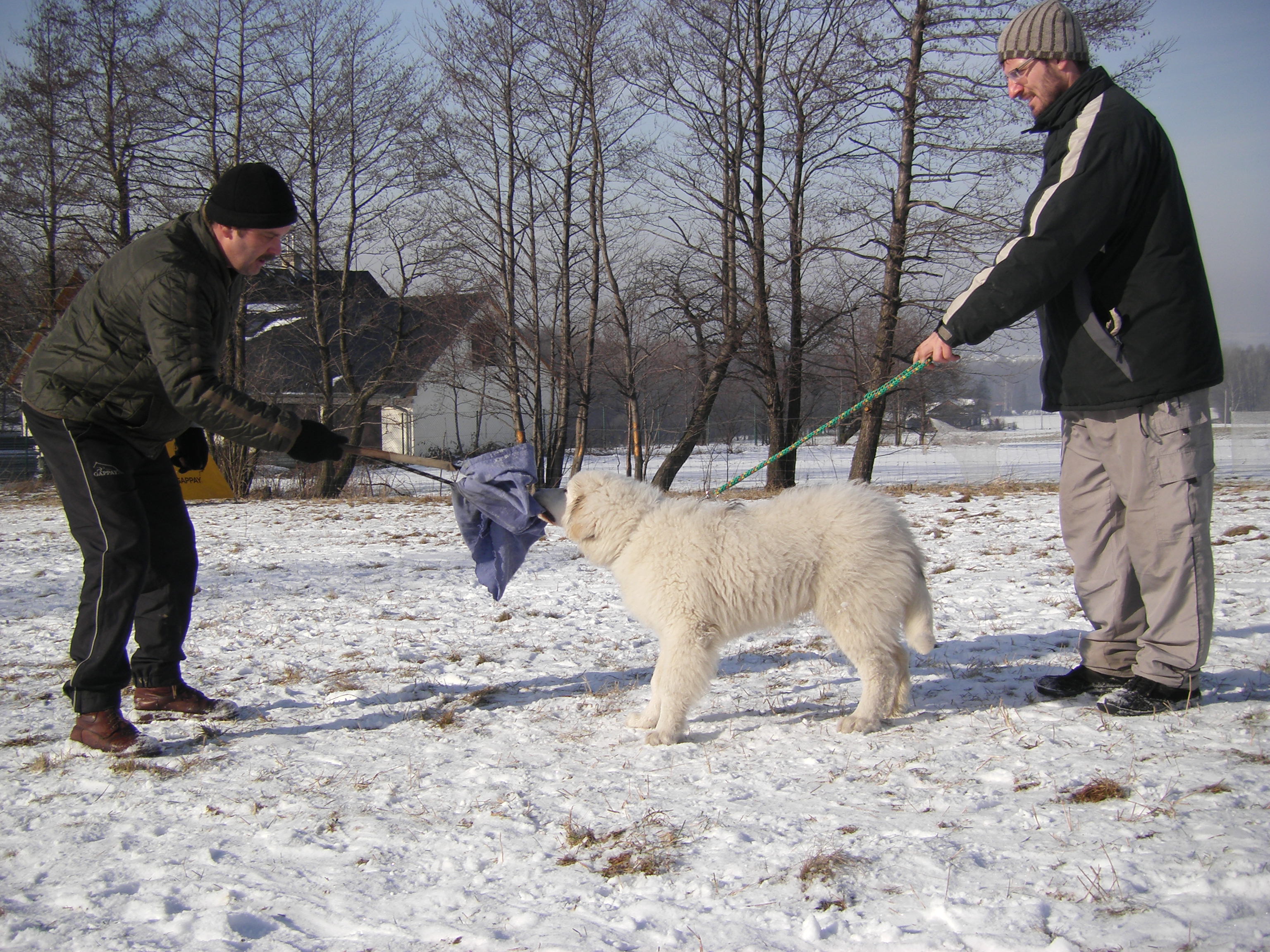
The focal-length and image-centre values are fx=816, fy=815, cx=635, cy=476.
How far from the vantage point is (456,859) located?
227 centimetres

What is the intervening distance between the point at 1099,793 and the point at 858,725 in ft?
3.01

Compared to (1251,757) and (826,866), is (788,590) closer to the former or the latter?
(826,866)

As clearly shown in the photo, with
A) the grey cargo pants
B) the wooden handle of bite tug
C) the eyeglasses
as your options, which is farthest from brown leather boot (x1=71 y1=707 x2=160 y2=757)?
the eyeglasses

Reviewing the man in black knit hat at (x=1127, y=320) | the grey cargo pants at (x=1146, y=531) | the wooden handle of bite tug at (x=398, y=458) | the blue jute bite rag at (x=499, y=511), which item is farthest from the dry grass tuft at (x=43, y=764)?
the grey cargo pants at (x=1146, y=531)

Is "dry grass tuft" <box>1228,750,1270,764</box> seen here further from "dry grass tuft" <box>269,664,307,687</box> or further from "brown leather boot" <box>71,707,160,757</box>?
"dry grass tuft" <box>269,664,307,687</box>

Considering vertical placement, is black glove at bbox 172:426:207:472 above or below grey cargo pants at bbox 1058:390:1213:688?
above

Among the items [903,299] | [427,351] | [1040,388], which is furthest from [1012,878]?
Answer: [427,351]

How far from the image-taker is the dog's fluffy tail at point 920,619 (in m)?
3.31

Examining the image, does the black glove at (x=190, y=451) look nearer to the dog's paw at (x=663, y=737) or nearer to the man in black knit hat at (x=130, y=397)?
the man in black knit hat at (x=130, y=397)

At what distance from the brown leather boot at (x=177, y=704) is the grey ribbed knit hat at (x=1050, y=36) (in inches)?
166

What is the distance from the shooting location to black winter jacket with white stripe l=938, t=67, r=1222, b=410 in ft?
9.37

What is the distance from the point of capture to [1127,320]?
9.64 feet

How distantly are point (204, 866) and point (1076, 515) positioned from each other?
10.7ft

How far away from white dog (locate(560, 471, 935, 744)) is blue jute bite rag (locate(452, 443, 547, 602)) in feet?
1.65
